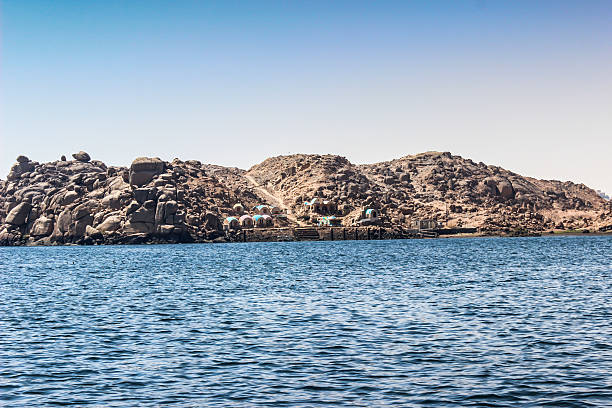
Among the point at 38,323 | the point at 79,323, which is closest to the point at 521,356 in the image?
the point at 79,323

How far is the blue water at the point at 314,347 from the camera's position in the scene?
21594 millimetres

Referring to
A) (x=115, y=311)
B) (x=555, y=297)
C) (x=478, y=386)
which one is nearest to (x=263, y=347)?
(x=478, y=386)

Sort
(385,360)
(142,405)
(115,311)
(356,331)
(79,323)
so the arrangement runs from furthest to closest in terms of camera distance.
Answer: (115,311), (79,323), (356,331), (385,360), (142,405)

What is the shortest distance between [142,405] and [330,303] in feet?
85.8

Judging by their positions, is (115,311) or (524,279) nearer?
(115,311)

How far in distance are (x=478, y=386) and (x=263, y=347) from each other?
10693 mm

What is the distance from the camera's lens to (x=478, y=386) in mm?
22016

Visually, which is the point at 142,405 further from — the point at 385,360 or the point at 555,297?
the point at 555,297

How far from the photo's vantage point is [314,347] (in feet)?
95.9

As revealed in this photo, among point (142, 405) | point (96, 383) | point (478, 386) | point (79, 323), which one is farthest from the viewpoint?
point (79, 323)

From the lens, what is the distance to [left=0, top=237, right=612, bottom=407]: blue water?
21.6 meters

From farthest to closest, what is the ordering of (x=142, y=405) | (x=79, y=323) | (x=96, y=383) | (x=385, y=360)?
(x=79, y=323)
(x=385, y=360)
(x=96, y=383)
(x=142, y=405)

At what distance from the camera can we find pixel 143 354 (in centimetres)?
2856

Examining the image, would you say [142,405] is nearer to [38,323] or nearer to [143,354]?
[143,354]
